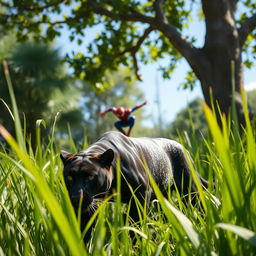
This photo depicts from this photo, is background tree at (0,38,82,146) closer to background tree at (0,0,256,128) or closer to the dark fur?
background tree at (0,0,256,128)

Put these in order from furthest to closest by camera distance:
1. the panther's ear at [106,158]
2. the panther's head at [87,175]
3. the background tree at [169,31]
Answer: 1. the background tree at [169,31]
2. the panther's ear at [106,158]
3. the panther's head at [87,175]

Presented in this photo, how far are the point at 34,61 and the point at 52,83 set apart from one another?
1.26 m

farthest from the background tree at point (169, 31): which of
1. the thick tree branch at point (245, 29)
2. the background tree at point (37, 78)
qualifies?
the background tree at point (37, 78)

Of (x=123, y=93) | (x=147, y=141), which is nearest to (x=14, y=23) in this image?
(x=147, y=141)

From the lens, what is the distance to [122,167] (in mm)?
2291

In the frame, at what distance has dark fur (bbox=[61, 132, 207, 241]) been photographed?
200 centimetres

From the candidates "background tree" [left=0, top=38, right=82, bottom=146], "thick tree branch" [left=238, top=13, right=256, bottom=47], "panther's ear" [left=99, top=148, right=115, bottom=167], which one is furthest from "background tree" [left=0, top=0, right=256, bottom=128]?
"background tree" [left=0, top=38, right=82, bottom=146]

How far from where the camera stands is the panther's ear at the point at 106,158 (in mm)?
2132

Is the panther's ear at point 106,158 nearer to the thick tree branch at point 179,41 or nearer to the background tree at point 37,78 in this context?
the thick tree branch at point 179,41

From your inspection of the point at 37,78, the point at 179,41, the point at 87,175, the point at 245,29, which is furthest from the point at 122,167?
the point at 37,78

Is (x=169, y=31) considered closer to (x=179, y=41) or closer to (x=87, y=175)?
(x=179, y=41)

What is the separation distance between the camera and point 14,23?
811cm

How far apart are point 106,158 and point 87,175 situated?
19cm

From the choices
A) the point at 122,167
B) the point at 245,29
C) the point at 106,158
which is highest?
the point at 245,29
